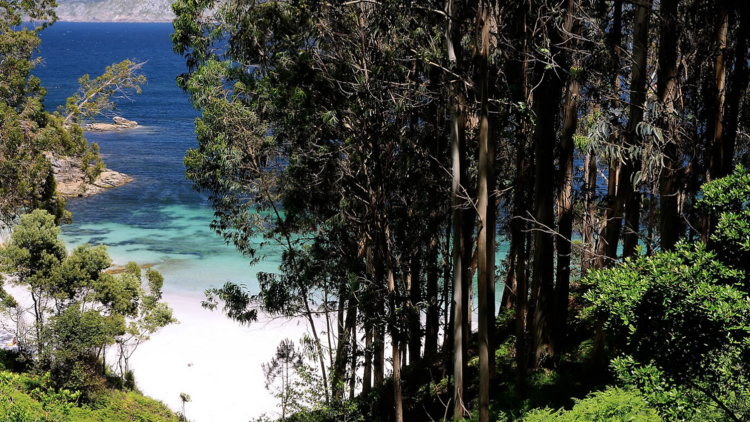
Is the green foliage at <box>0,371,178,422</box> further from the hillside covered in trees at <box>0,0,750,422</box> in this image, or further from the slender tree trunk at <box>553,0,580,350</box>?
the slender tree trunk at <box>553,0,580,350</box>

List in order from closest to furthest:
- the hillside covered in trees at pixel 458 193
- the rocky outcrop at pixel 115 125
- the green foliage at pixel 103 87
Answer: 1. the hillside covered in trees at pixel 458 193
2. the green foliage at pixel 103 87
3. the rocky outcrop at pixel 115 125

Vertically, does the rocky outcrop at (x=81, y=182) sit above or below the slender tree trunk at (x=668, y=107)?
below

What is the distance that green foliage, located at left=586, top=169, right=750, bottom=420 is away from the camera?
4.80 metres

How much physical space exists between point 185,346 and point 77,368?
5759 mm

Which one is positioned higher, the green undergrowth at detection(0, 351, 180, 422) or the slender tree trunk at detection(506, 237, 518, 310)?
the slender tree trunk at detection(506, 237, 518, 310)

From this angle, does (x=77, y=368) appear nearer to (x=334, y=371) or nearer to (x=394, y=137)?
(x=334, y=371)

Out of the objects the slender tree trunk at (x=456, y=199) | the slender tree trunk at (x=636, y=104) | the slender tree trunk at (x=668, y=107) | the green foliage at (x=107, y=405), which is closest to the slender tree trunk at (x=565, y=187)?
the slender tree trunk at (x=636, y=104)

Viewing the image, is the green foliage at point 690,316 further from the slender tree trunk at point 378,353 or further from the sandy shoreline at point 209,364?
the sandy shoreline at point 209,364

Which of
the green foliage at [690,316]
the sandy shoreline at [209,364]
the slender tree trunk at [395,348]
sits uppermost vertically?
the green foliage at [690,316]

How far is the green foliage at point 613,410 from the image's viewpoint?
18.9 feet

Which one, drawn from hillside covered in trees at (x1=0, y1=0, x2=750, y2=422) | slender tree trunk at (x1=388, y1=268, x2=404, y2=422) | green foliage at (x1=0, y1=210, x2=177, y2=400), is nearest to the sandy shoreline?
hillside covered in trees at (x1=0, y1=0, x2=750, y2=422)

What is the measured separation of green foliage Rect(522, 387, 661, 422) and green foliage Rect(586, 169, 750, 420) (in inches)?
19.7

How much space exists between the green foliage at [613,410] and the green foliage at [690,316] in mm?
499

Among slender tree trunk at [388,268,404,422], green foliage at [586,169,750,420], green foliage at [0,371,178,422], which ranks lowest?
green foliage at [0,371,178,422]
